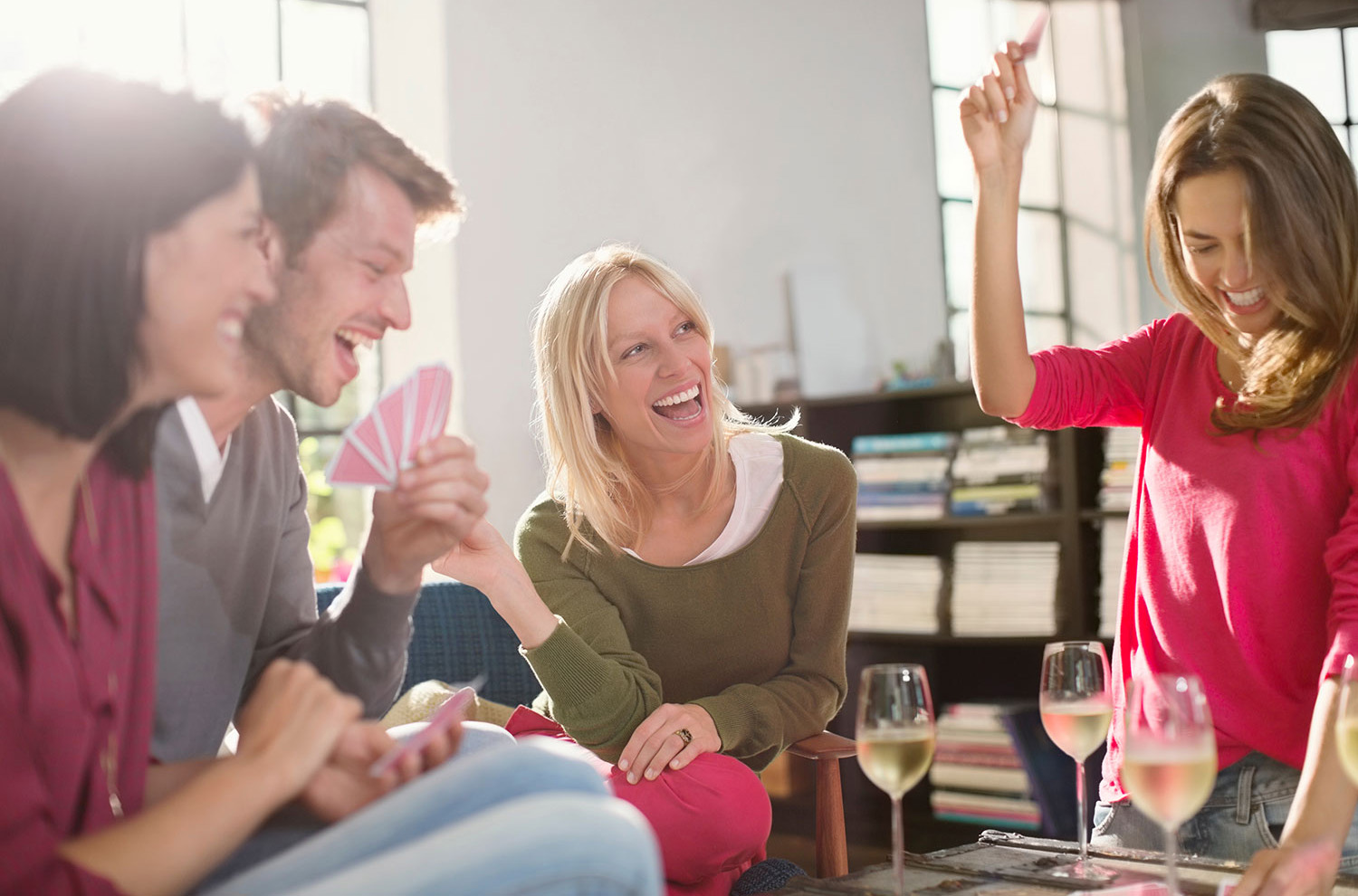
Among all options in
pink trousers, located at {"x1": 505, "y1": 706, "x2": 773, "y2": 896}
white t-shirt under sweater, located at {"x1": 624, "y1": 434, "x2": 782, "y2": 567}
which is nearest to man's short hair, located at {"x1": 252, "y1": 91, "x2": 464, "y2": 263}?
white t-shirt under sweater, located at {"x1": 624, "y1": 434, "x2": 782, "y2": 567}

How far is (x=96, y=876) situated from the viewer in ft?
3.34

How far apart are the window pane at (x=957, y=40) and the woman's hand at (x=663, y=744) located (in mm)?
4524

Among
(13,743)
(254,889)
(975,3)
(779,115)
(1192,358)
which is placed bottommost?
(254,889)

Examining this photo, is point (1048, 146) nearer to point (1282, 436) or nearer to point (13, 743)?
point (1282, 436)

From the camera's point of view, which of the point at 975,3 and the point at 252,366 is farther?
the point at 975,3

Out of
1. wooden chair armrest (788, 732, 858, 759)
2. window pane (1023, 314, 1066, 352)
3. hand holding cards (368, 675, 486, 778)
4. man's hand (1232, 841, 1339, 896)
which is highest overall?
window pane (1023, 314, 1066, 352)

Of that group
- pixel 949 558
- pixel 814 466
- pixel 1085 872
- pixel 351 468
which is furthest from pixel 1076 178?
pixel 351 468

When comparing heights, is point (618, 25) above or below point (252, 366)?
above

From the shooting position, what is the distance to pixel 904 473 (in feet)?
14.3

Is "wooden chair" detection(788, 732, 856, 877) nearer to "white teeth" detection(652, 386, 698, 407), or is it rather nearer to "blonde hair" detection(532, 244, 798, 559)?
"blonde hair" detection(532, 244, 798, 559)

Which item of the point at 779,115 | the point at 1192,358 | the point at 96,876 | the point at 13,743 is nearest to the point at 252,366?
the point at 13,743

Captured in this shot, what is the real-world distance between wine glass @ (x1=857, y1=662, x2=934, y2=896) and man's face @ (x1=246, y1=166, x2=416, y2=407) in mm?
746

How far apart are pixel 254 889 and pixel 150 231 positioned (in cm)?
59

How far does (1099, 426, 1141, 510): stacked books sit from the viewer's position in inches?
150
